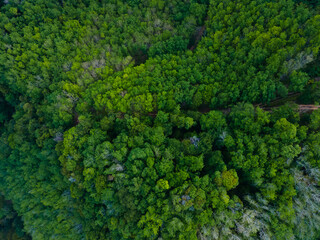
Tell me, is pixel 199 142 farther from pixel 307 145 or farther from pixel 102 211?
pixel 102 211

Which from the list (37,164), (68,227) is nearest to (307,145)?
(68,227)

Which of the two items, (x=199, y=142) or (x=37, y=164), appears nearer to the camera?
(x=199, y=142)

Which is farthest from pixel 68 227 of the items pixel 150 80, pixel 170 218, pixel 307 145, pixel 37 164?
pixel 307 145

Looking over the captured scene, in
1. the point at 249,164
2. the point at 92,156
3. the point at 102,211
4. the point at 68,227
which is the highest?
the point at 249,164

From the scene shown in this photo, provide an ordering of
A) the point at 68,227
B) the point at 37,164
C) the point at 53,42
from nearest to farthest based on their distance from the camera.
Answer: the point at 68,227 → the point at 37,164 → the point at 53,42

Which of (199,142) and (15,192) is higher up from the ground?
(199,142)

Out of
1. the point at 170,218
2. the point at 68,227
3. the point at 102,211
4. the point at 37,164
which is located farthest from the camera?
the point at 37,164
